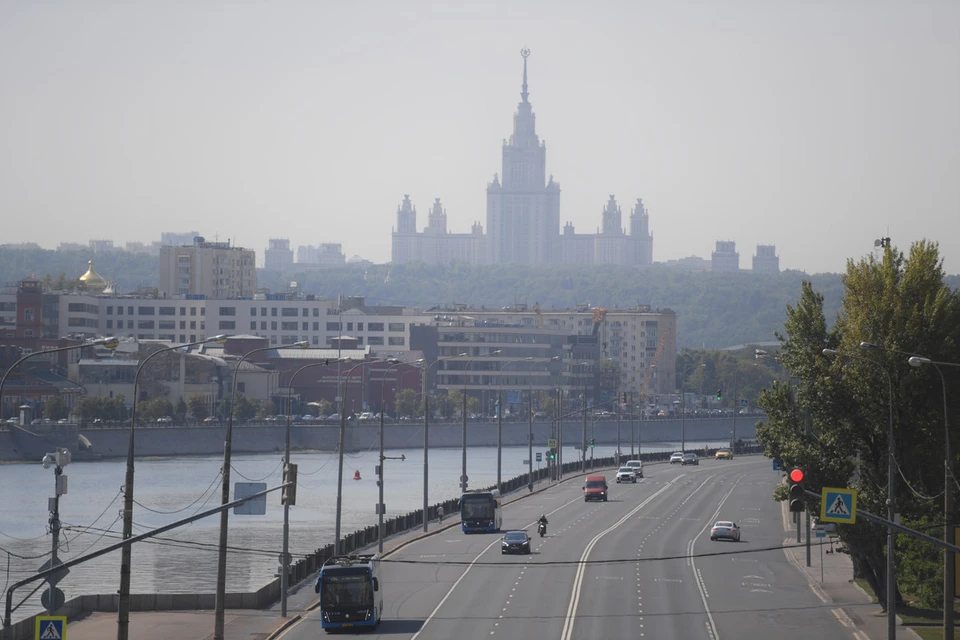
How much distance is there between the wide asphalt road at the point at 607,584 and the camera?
153 feet

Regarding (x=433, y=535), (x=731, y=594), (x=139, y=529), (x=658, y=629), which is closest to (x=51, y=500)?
(x=658, y=629)

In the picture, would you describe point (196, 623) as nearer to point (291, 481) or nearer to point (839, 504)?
point (291, 481)

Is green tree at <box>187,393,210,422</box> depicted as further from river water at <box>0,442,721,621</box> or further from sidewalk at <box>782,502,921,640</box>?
sidewalk at <box>782,502,921,640</box>

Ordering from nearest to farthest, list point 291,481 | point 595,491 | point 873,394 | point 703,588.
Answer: point 291,481 < point 873,394 < point 703,588 < point 595,491

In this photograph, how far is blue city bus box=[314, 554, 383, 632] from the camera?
46719mm

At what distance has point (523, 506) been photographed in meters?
98.1

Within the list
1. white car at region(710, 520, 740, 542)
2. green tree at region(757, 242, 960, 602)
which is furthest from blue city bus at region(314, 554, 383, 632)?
white car at region(710, 520, 740, 542)

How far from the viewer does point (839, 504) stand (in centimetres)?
3838

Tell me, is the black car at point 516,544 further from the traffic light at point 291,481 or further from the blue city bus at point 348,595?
the traffic light at point 291,481

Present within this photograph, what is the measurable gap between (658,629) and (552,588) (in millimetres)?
10304

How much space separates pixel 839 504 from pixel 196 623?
78.0ft

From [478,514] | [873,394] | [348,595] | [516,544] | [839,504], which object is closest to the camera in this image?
[839,504]

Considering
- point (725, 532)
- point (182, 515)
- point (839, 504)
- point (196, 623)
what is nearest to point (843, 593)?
point (725, 532)

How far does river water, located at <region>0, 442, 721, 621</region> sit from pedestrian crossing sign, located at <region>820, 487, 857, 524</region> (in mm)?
22163
